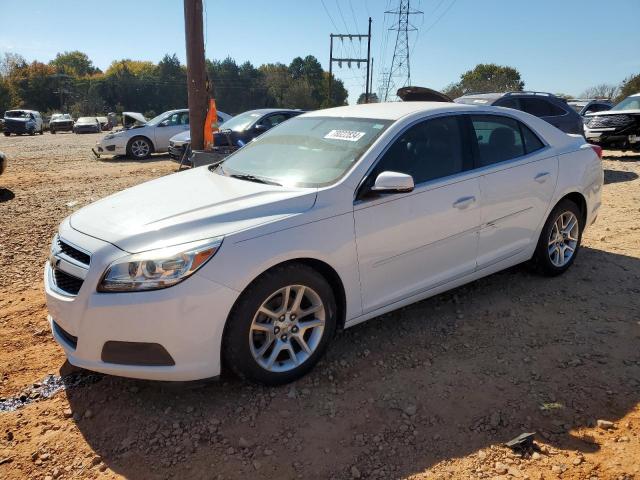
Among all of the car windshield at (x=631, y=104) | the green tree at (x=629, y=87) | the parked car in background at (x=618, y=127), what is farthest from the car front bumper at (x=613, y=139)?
the green tree at (x=629, y=87)

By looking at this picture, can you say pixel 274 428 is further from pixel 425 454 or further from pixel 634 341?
pixel 634 341

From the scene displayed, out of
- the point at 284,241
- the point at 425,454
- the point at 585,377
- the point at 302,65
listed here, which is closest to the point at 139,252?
the point at 284,241

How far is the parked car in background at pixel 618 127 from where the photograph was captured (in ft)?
39.7

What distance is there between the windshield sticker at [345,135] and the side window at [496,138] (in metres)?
1.03

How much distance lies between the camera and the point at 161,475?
2.33 meters

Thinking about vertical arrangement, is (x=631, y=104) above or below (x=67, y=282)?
above

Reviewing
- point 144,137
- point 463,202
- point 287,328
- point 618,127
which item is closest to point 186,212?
point 287,328

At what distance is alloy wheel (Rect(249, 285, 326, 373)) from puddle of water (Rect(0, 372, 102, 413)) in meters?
1.10

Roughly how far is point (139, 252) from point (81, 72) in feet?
435

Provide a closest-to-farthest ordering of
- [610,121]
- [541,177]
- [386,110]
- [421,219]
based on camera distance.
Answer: [421,219]
[386,110]
[541,177]
[610,121]

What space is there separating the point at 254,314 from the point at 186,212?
29.1 inches

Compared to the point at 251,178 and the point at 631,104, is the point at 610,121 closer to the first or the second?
the point at 631,104

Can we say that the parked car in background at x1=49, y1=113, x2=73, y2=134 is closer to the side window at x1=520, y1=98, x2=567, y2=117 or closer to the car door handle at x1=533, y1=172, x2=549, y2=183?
the side window at x1=520, y1=98, x2=567, y2=117

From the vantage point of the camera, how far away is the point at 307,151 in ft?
11.8
